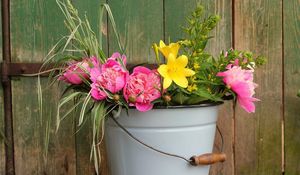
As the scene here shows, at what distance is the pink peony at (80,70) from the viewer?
→ 106cm

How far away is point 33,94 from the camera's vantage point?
4.42 feet

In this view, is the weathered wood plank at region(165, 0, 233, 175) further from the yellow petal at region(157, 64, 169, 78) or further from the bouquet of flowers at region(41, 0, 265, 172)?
the yellow petal at region(157, 64, 169, 78)

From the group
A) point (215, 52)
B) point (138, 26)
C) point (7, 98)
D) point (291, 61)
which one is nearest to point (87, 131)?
→ point (7, 98)

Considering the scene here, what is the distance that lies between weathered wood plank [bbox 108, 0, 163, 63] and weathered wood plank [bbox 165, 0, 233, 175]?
35mm

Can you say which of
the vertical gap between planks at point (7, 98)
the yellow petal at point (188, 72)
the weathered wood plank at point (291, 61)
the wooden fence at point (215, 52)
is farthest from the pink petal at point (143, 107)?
the weathered wood plank at point (291, 61)

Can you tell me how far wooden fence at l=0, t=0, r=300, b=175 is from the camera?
135cm

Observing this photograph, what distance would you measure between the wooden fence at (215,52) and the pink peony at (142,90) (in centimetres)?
37

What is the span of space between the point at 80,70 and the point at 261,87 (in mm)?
651

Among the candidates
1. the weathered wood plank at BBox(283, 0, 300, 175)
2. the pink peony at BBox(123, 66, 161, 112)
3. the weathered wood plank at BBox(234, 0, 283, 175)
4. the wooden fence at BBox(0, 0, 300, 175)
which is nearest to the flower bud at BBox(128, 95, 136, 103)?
the pink peony at BBox(123, 66, 161, 112)

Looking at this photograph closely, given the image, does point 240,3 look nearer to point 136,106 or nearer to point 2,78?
point 136,106

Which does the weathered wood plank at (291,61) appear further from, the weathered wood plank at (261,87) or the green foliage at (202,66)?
the green foliage at (202,66)

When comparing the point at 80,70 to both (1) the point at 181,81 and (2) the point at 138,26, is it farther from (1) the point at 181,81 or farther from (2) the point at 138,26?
(2) the point at 138,26

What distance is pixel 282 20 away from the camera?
1.47m

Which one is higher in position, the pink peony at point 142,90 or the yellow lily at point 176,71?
the yellow lily at point 176,71
